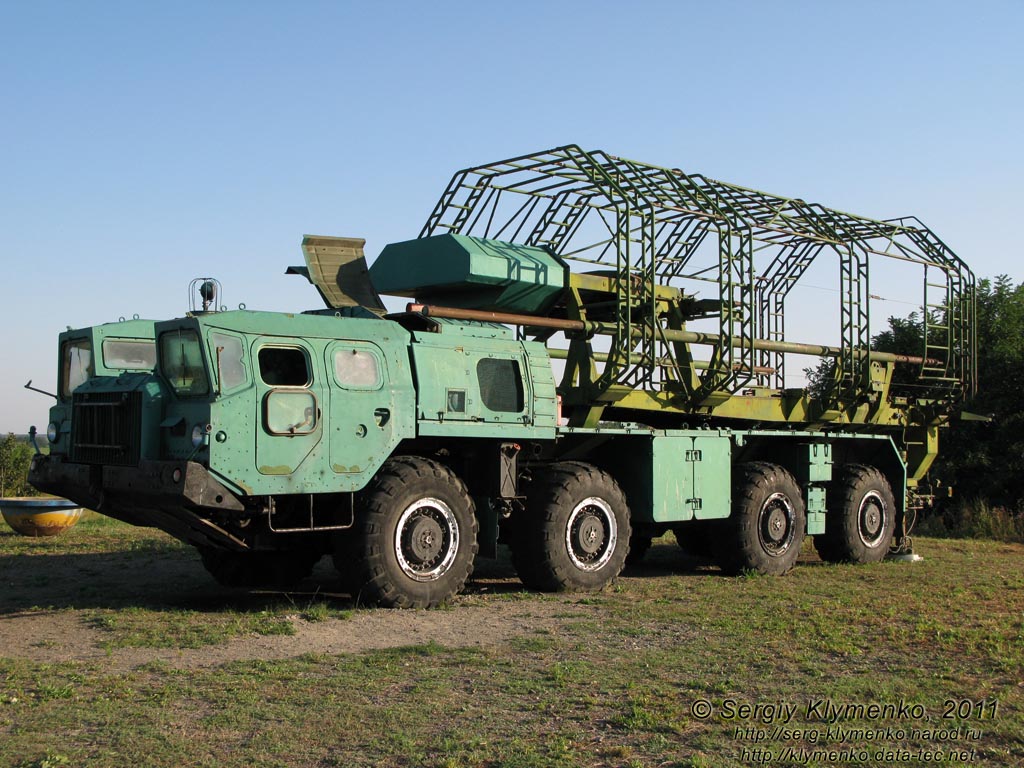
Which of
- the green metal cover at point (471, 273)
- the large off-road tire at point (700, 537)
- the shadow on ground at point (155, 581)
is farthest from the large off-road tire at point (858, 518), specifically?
the green metal cover at point (471, 273)

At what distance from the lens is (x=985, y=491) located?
2423 cm

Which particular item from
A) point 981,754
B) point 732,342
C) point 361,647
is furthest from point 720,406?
point 981,754

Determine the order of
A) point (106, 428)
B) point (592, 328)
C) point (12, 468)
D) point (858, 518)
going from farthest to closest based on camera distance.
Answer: point (12, 468)
point (858, 518)
point (592, 328)
point (106, 428)

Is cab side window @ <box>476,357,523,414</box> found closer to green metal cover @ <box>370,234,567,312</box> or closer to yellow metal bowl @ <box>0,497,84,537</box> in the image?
green metal cover @ <box>370,234,567,312</box>

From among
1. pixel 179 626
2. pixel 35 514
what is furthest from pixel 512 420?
pixel 35 514

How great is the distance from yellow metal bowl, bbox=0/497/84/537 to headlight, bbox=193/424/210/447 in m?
9.93

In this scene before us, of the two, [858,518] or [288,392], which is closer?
[288,392]

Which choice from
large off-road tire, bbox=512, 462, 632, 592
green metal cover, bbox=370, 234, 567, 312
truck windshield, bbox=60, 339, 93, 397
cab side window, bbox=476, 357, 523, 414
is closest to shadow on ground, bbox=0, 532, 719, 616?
large off-road tire, bbox=512, 462, 632, 592

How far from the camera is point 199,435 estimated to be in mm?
10055

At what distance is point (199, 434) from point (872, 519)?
11.1m

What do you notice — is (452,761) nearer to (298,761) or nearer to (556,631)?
(298,761)

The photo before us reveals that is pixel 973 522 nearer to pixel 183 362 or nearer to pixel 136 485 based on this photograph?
pixel 183 362

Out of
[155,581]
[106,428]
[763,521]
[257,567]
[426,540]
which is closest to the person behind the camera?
[106,428]

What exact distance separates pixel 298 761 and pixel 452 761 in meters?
0.84
